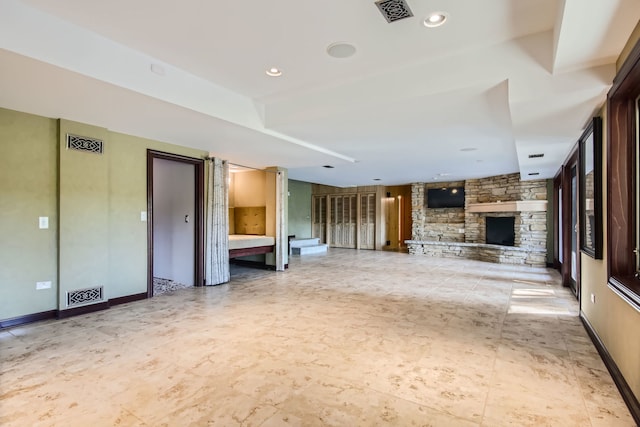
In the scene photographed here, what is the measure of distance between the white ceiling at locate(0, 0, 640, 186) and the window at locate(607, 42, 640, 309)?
0.23 meters

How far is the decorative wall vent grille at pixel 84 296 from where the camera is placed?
3.93 meters

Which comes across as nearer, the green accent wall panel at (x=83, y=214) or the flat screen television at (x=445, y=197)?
the green accent wall panel at (x=83, y=214)

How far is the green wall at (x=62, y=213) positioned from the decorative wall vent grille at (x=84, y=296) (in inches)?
2.5

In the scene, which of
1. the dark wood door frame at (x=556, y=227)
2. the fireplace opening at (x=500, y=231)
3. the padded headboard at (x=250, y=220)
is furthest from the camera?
the fireplace opening at (x=500, y=231)

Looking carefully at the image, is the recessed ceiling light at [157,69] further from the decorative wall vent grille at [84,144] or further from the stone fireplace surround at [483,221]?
the stone fireplace surround at [483,221]

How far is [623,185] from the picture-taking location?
8.14 ft

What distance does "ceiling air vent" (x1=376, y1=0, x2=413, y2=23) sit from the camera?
89.1 inches

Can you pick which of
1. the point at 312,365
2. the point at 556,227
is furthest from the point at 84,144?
the point at 556,227

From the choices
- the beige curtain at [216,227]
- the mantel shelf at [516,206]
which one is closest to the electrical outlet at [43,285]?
the beige curtain at [216,227]

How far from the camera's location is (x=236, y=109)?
3922 mm

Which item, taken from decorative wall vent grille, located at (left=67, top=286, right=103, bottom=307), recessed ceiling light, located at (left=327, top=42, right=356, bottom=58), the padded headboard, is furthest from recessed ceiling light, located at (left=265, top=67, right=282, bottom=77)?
the padded headboard

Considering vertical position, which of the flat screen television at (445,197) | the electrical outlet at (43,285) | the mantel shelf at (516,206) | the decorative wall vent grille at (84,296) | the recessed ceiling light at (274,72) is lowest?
the decorative wall vent grille at (84,296)

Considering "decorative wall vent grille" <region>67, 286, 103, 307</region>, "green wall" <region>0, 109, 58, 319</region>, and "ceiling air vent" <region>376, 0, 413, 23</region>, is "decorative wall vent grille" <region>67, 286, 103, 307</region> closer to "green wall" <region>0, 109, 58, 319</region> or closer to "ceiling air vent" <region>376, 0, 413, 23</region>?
"green wall" <region>0, 109, 58, 319</region>

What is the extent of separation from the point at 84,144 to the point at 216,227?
92.5 inches
